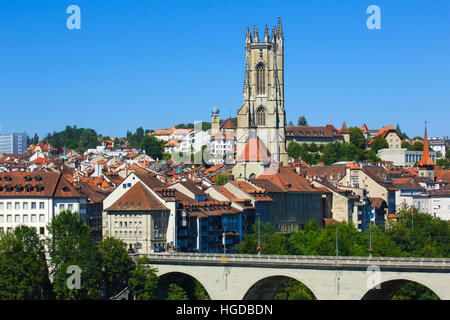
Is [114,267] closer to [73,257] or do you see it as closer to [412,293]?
[73,257]

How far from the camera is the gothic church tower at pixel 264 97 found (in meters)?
167

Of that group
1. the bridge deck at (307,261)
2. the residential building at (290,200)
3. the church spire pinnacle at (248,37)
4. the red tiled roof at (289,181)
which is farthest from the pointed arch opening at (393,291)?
the church spire pinnacle at (248,37)

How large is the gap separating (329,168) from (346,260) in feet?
315

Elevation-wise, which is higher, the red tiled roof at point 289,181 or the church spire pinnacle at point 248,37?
the church spire pinnacle at point 248,37

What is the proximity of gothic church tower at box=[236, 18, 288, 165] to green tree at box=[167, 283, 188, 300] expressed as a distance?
Result: 69.0 m

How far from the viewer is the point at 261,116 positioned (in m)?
169

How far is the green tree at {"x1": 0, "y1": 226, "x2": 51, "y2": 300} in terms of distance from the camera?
89812 mm

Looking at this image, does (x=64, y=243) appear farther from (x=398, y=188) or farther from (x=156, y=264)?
(x=398, y=188)

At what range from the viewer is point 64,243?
9531 centimetres

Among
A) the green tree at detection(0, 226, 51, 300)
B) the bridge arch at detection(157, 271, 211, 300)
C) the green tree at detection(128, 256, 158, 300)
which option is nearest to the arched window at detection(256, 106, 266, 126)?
the bridge arch at detection(157, 271, 211, 300)

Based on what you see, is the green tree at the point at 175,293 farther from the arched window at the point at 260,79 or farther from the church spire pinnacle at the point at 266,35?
the church spire pinnacle at the point at 266,35

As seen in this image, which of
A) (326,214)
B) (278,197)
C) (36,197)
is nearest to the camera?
(36,197)
